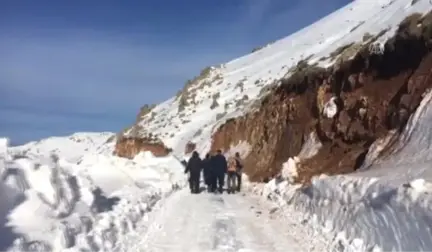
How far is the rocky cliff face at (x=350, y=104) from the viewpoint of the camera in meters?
19.0

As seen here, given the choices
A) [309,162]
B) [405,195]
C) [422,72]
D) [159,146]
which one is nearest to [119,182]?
[309,162]

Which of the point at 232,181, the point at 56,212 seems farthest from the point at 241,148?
the point at 56,212

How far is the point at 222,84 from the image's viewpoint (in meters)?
71.1

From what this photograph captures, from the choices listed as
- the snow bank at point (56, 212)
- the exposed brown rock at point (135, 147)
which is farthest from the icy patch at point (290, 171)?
the exposed brown rock at point (135, 147)

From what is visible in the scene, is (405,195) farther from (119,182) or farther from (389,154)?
(119,182)

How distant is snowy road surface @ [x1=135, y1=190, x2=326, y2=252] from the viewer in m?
11.3

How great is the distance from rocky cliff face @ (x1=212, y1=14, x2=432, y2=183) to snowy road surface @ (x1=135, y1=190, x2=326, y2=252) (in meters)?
3.98

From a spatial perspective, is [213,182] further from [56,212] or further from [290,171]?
[56,212]

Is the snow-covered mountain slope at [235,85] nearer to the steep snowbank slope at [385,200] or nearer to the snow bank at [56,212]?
the steep snowbank slope at [385,200]

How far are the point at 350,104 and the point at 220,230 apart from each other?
10.9 meters

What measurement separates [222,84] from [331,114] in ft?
155

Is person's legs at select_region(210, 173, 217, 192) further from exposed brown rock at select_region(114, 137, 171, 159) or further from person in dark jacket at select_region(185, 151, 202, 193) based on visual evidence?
exposed brown rock at select_region(114, 137, 171, 159)

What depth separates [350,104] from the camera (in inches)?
887

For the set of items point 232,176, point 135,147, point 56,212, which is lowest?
point 56,212
